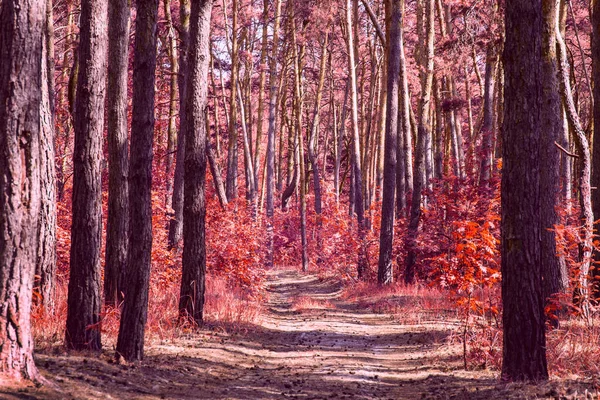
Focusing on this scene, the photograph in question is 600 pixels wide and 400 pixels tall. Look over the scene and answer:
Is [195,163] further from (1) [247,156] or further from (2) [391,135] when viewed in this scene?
(1) [247,156]

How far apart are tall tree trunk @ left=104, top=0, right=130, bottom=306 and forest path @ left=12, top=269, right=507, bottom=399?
1.33 meters

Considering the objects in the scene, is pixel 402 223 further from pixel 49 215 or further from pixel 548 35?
pixel 49 215

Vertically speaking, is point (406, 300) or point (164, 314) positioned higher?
point (164, 314)

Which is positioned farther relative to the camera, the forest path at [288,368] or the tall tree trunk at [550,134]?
the tall tree trunk at [550,134]

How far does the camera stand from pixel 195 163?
10.8 metres

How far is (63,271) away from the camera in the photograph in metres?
12.4

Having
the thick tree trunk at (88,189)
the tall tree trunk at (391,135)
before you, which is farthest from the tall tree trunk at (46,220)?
the tall tree trunk at (391,135)

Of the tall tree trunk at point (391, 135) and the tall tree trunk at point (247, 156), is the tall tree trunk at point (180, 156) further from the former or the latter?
the tall tree trunk at point (247, 156)

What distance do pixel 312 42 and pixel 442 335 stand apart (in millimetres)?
24158

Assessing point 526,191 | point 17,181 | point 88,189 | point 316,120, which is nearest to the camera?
point 17,181

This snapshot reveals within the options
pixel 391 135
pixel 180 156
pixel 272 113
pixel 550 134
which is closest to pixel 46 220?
pixel 550 134

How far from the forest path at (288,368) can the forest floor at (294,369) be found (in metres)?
0.01

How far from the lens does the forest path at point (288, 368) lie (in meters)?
6.58

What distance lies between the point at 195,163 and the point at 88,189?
3.26 metres
